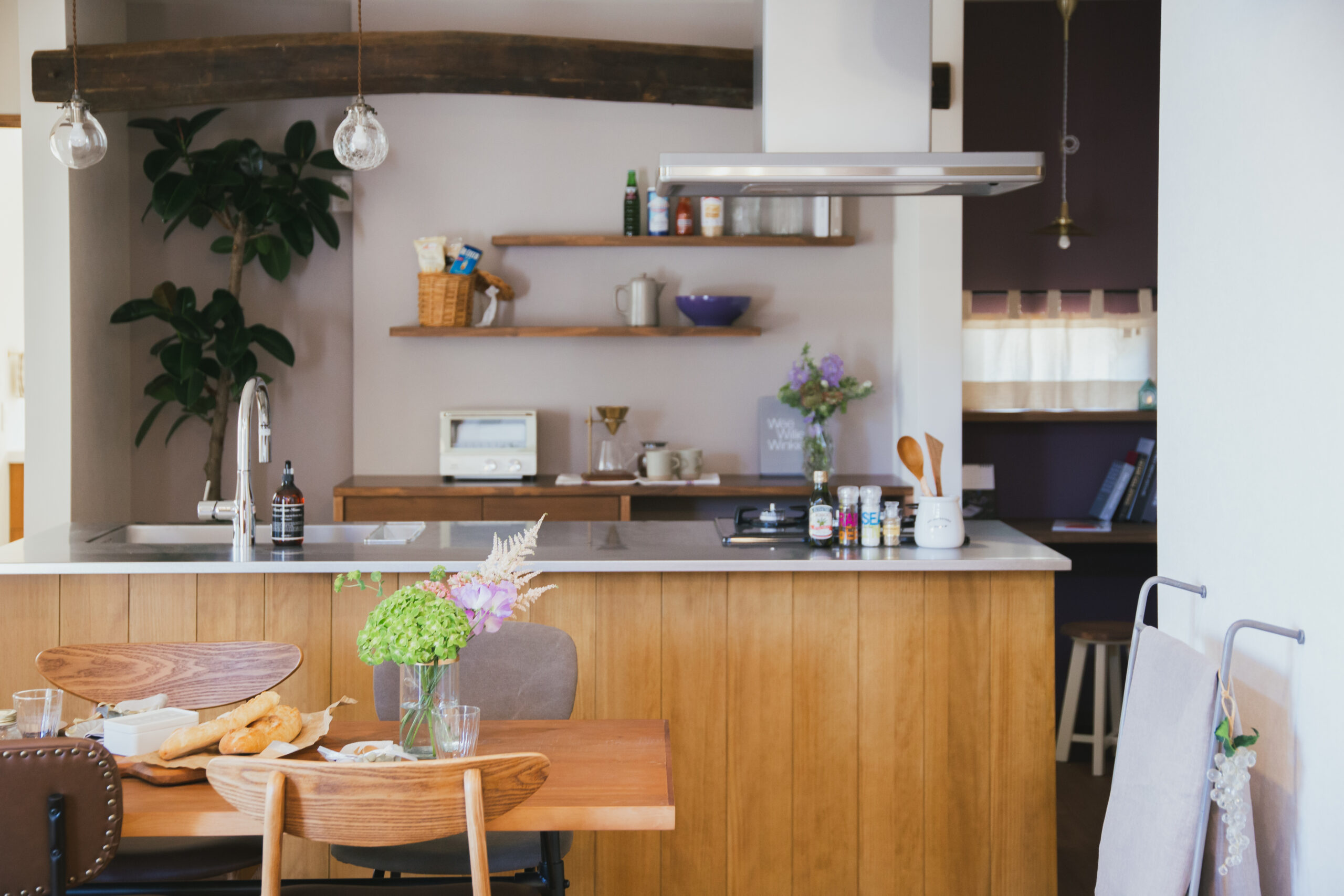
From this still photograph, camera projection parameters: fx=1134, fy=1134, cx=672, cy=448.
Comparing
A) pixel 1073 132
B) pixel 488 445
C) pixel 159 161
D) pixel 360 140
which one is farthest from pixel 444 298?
pixel 1073 132

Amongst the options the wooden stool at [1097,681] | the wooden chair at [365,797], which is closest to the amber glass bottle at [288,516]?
the wooden chair at [365,797]

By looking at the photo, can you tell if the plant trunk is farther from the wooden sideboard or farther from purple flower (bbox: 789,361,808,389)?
purple flower (bbox: 789,361,808,389)

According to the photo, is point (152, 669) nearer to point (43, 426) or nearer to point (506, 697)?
point (506, 697)

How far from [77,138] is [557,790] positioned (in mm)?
2027

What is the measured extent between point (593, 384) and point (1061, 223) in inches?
76.7

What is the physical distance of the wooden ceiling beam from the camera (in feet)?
13.2

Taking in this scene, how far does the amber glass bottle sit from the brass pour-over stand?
1690 mm

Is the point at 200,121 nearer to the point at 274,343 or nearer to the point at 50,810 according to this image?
the point at 274,343

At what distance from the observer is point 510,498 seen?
428 cm

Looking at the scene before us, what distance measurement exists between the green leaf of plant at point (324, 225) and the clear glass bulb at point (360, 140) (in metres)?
1.74

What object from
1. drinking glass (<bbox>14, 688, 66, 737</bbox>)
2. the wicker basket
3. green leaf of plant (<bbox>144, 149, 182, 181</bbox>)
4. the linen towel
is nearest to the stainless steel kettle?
the wicker basket

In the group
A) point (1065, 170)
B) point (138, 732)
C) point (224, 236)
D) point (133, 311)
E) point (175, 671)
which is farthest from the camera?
point (224, 236)

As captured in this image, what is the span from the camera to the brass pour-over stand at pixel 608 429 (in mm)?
4473

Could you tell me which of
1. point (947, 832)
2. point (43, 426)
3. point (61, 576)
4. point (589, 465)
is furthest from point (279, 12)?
point (947, 832)
